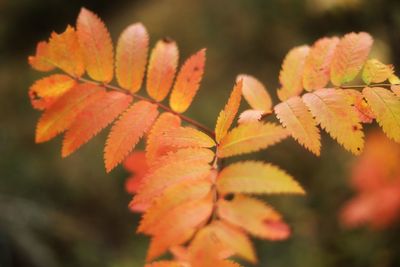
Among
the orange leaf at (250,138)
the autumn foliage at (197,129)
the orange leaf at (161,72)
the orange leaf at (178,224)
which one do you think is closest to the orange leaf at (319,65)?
the autumn foliage at (197,129)

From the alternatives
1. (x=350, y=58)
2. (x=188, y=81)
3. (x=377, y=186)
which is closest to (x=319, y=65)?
(x=350, y=58)

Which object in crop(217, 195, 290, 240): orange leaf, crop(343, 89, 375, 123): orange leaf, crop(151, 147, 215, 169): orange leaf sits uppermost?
crop(343, 89, 375, 123): orange leaf

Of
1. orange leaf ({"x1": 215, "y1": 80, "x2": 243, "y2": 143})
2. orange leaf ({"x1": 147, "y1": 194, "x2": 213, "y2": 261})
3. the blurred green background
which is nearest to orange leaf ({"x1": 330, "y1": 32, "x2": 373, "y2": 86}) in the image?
orange leaf ({"x1": 215, "y1": 80, "x2": 243, "y2": 143})

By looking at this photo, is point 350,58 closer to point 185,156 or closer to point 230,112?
point 230,112

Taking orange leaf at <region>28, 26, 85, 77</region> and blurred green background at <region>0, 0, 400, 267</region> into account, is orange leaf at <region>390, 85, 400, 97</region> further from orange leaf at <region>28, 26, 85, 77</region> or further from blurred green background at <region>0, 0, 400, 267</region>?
blurred green background at <region>0, 0, 400, 267</region>

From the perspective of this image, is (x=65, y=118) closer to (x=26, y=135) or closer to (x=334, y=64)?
(x=334, y=64)

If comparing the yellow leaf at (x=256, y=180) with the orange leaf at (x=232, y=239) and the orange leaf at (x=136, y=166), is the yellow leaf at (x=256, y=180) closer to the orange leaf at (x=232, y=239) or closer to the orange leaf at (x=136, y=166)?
the orange leaf at (x=232, y=239)

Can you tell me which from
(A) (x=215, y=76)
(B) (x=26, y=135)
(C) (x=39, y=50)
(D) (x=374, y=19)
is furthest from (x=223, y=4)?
(C) (x=39, y=50)
